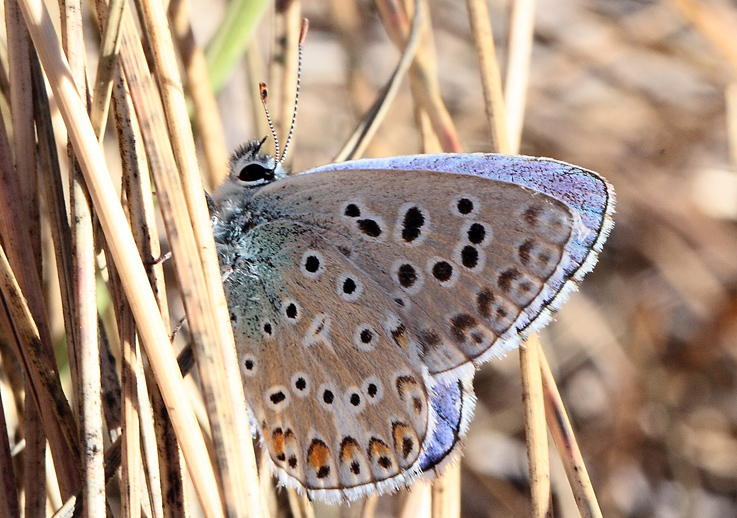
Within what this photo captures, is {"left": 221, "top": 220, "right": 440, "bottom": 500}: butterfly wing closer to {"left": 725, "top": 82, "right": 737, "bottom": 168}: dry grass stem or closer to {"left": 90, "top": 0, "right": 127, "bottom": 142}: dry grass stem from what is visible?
{"left": 90, "top": 0, "right": 127, "bottom": 142}: dry grass stem

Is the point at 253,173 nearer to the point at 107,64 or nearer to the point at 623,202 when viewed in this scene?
the point at 107,64

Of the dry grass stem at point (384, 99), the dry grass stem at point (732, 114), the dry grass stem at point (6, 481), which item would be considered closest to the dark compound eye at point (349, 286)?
the dry grass stem at point (384, 99)

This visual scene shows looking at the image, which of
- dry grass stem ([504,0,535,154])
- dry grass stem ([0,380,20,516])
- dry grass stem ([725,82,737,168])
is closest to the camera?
dry grass stem ([0,380,20,516])

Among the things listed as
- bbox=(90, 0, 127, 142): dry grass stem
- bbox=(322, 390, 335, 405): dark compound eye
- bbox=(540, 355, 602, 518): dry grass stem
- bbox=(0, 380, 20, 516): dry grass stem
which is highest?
bbox=(90, 0, 127, 142): dry grass stem

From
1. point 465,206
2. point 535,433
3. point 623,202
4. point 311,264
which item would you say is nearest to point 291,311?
point 311,264

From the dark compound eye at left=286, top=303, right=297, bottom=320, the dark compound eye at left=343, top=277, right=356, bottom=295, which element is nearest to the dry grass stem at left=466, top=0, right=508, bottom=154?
the dark compound eye at left=343, top=277, right=356, bottom=295

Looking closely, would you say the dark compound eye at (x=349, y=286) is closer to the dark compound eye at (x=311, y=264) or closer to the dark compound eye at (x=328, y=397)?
the dark compound eye at (x=311, y=264)

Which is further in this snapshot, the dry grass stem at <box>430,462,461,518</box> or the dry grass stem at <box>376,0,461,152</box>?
the dry grass stem at <box>376,0,461,152</box>

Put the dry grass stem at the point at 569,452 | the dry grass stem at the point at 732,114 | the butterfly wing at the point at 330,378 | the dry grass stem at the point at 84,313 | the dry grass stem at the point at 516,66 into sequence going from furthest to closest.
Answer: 1. the dry grass stem at the point at 732,114
2. the dry grass stem at the point at 516,66
3. the butterfly wing at the point at 330,378
4. the dry grass stem at the point at 569,452
5. the dry grass stem at the point at 84,313

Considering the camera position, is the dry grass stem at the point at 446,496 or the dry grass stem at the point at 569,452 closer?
the dry grass stem at the point at 569,452
